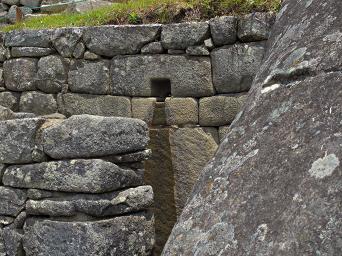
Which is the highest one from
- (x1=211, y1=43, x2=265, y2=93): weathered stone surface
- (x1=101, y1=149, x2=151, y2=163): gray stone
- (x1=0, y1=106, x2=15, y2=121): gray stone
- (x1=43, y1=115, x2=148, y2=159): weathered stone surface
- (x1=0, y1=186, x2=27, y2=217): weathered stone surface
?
(x1=211, y1=43, x2=265, y2=93): weathered stone surface

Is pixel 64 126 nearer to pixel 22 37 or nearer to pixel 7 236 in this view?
pixel 7 236

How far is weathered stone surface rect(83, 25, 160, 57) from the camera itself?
579 cm

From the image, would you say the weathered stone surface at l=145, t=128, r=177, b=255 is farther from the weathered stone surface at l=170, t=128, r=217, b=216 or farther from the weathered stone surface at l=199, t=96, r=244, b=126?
the weathered stone surface at l=199, t=96, r=244, b=126

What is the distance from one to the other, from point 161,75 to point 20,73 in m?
1.65

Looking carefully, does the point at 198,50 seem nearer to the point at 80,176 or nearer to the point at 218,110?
the point at 218,110

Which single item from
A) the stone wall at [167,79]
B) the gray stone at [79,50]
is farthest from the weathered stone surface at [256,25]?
the gray stone at [79,50]

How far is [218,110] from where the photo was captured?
5676 mm

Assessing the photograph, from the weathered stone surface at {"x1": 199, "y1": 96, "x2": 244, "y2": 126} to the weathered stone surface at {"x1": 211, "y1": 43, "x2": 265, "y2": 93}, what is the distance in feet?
0.34

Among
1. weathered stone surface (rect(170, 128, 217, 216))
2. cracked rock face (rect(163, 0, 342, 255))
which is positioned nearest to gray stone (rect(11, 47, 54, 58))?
weathered stone surface (rect(170, 128, 217, 216))

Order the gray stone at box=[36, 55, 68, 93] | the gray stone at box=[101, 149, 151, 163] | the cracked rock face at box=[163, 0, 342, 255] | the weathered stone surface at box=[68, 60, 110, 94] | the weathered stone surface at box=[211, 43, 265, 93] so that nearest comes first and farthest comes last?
the cracked rock face at box=[163, 0, 342, 255], the gray stone at box=[101, 149, 151, 163], the weathered stone surface at box=[211, 43, 265, 93], the weathered stone surface at box=[68, 60, 110, 94], the gray stone at box=[36, 55, 68, 93]

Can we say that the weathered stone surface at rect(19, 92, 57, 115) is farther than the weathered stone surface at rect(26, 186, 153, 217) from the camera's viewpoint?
Yes

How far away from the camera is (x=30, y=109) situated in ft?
21.3

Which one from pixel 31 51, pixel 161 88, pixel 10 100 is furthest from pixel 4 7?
pixel 161 88

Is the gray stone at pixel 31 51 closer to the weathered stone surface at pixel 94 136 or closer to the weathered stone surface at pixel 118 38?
the weathered stone surface at pixel 118 38
